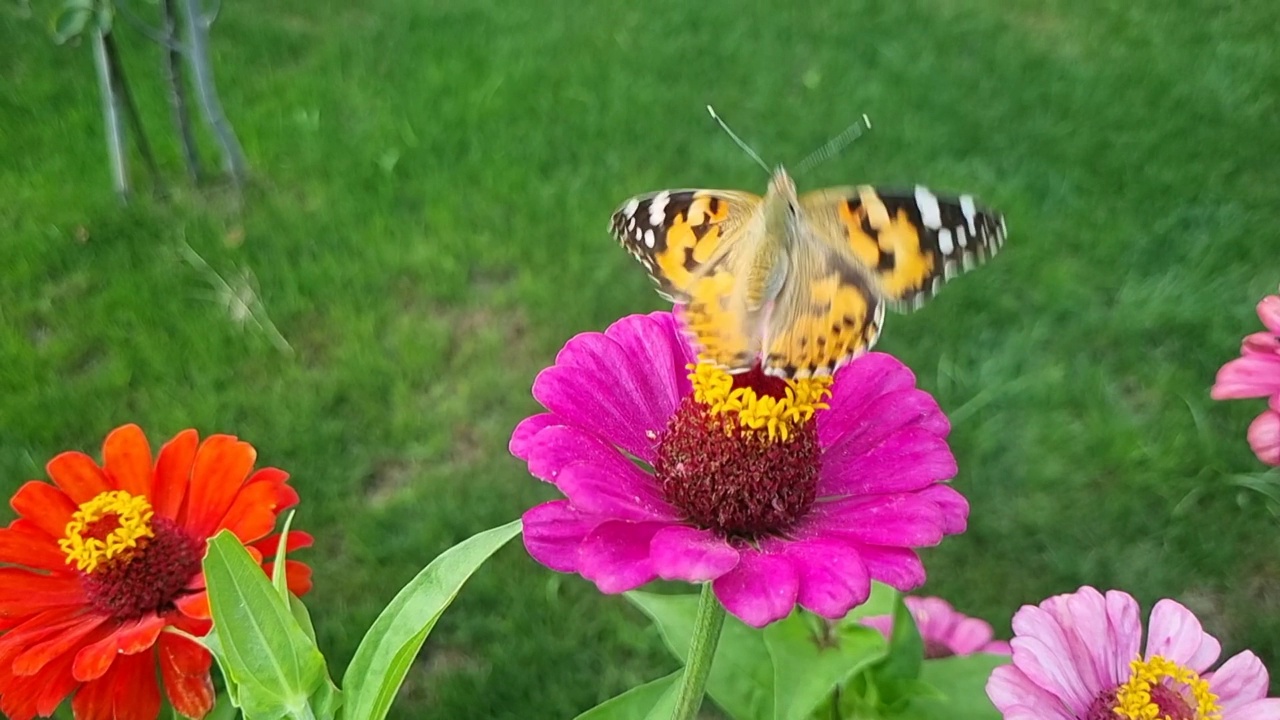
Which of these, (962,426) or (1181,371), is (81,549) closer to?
(962,426)

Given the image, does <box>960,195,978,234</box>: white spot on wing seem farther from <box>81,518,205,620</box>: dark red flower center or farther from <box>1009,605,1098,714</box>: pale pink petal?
→ <box>81,518,205,620</box>: dark red flower center

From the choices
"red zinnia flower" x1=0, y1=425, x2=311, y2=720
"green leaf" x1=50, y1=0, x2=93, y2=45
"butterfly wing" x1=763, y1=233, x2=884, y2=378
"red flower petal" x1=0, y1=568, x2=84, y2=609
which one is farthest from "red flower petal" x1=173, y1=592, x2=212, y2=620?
"green leaf" x1=50, y1=0, x2=93, y2=45

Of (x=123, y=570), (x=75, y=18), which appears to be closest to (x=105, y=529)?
(x=123, y=570)

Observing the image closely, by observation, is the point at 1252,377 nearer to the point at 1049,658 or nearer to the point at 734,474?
the point at 1049,658

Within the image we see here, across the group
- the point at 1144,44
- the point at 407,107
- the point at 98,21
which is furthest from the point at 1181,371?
the point at 98,21

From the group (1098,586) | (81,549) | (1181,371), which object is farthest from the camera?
(1181,371)

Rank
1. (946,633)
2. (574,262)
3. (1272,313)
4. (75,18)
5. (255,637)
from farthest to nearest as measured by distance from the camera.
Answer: (574,262) < (75,18) < (946,633) < (1272,313) < (255,637)

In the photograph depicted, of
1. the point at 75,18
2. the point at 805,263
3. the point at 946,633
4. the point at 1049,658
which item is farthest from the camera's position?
the point at 75,18
